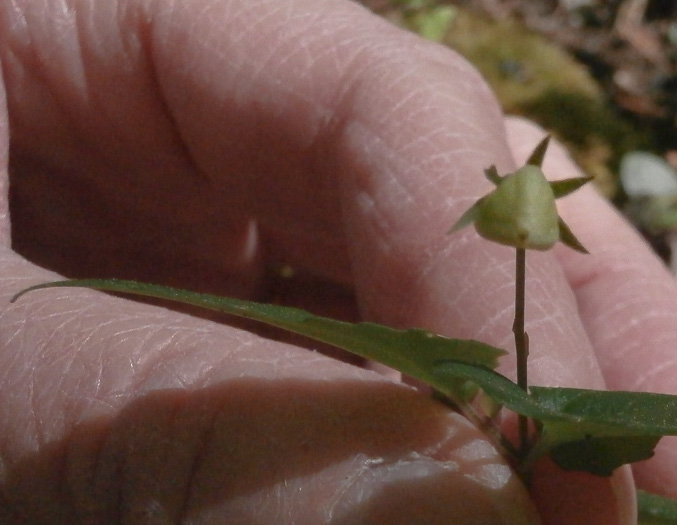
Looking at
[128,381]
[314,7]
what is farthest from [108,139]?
[128,381]

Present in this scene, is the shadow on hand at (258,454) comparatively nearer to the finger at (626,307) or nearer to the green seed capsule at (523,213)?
the green seed capsule at (523,213)

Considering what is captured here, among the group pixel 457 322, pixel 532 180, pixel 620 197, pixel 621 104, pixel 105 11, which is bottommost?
pixel 620 197

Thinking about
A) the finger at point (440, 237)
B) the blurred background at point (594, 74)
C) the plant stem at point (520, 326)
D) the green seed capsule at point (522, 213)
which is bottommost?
the blurred background at point (594, 74)

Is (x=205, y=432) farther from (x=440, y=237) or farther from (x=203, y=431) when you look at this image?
(x=440, y=237)

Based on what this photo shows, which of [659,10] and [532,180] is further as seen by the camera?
[659,10]

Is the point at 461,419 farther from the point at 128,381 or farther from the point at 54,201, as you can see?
the point at 54,201

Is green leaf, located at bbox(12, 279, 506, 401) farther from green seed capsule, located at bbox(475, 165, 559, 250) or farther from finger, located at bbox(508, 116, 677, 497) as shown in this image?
finger, located at bbox(508, 116, 677, 497)

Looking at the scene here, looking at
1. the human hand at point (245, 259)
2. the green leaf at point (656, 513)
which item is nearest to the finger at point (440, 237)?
the human hand at point (245, 259)
